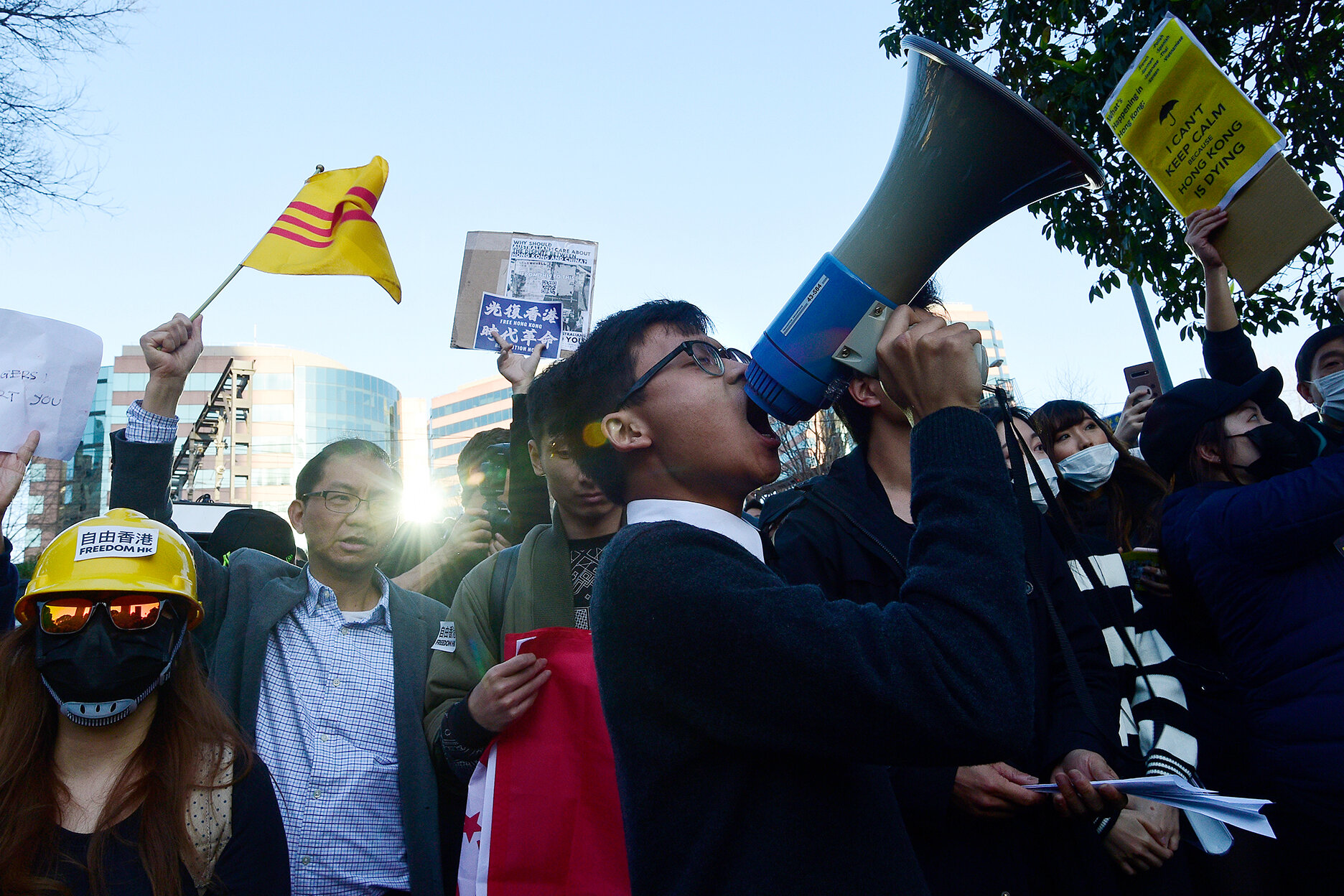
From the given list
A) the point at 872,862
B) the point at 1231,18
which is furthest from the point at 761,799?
the point at 1231,18

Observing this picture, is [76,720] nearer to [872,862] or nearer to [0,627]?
[0,627]

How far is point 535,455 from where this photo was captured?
9.52 feet

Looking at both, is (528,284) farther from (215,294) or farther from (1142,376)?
(1142,376)

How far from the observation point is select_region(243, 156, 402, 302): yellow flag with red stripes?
3.37 m

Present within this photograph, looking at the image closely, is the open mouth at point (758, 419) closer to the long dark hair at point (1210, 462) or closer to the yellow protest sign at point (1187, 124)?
the long dark hair at point (1210, 462)

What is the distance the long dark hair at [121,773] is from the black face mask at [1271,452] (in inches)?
112

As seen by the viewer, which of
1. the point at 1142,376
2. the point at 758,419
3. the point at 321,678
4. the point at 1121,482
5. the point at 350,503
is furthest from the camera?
the point at 1142,376

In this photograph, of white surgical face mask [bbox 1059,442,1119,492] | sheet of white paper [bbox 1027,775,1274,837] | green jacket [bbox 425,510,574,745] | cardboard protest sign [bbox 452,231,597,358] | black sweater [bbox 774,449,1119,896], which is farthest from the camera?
cardboard protest sign [bbox 452,231,597,358]

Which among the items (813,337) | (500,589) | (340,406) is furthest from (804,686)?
(340,406)

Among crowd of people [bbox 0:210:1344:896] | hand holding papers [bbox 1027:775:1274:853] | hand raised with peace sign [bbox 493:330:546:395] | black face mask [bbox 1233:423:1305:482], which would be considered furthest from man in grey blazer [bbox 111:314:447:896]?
black face mask [bbox 1233:423:1305:482]

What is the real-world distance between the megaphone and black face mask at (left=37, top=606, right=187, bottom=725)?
1530mm

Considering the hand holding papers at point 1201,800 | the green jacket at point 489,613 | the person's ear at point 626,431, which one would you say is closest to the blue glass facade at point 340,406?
the green jacket at point 489,613

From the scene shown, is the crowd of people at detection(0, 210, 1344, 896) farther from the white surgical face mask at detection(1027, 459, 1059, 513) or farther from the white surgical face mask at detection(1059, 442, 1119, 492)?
the white surgical face mask at detection(1027, 459, 1059, 513)

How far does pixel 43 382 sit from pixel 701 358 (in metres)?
2.38
